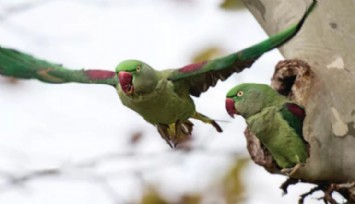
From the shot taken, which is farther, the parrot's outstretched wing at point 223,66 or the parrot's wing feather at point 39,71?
the parrot's wing feather at point 39,71

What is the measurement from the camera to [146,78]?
154 cm

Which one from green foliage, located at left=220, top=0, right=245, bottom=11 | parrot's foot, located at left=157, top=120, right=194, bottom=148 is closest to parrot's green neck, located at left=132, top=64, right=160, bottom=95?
parrot's foot, located at left=157, top=120, right=194, bottom=148

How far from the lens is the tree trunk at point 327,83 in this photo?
1646 mm

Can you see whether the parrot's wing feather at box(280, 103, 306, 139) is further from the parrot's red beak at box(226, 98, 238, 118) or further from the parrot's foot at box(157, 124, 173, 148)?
the parrot's foot at box(157, 124, 173, 148)

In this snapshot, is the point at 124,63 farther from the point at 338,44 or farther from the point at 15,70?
the point at 338,44

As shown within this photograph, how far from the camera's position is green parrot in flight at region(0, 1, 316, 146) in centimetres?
151

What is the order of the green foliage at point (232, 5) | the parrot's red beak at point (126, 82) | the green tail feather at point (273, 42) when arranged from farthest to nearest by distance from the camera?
the green foliage at point (232, 5) < the parrot's red beak at point (126, 82) < the green tail feather at point (273, 42)

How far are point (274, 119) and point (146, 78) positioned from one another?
28cm

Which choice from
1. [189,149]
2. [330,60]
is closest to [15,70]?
[330,60]

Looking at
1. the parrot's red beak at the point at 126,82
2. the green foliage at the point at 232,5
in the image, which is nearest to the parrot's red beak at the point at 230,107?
the parrot's red beak at the point at 126,82

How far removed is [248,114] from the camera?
5.56 ft

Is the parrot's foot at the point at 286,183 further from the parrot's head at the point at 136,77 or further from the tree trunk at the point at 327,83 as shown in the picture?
the parrot's head at the point at 136,77

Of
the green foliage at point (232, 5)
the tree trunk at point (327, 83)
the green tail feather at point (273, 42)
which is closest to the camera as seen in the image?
the green tail feather at point (273, 42)

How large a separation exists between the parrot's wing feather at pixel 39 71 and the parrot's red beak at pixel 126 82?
5 centimetres
